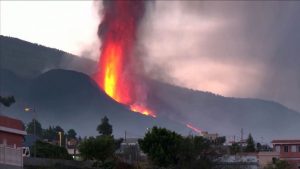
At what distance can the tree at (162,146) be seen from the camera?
90750 mm

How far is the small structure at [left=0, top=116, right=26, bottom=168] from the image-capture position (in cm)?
4784

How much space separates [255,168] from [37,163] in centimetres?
4973

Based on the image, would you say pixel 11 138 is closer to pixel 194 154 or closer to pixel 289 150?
pixel 194 154

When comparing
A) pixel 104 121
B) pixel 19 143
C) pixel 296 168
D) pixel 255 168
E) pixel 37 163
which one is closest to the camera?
pixel 19 143

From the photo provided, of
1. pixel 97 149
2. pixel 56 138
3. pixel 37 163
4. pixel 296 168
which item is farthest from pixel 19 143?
pixel 56 138

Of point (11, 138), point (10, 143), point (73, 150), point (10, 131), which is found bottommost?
point (10, 143)

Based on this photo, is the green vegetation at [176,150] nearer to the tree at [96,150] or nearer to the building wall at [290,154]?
the tree at [96,150]

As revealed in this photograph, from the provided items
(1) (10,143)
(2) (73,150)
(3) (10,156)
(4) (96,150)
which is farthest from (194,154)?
(2) (73,150)

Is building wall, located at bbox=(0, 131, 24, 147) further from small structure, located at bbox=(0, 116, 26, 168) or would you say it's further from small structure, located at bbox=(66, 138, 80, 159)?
small structure, located at bbox=(66, 138, 80, 159)

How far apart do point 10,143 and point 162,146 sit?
35.8 m

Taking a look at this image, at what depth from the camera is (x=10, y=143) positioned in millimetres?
59625

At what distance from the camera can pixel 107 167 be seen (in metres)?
83.1

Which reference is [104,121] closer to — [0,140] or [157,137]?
[157,137]

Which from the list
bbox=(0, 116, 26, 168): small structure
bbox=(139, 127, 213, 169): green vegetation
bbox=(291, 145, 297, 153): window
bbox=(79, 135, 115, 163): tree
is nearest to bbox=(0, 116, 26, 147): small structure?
bbox=(0, 116, 26, 168): small structure
